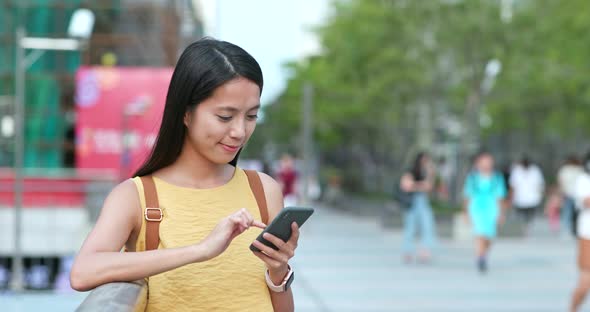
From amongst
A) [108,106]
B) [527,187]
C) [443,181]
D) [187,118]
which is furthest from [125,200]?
[443,181]

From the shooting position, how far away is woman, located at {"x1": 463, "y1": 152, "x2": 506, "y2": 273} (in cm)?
1284

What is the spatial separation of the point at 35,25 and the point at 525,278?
32733mm

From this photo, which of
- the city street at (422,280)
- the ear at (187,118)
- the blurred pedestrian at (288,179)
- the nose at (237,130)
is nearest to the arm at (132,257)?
the nose at (237,130)

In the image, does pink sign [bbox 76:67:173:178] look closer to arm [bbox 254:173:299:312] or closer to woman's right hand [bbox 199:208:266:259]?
arm [bbox 254:173:299:312]

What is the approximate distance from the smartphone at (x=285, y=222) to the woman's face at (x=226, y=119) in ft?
0.87

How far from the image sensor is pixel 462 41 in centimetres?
2373

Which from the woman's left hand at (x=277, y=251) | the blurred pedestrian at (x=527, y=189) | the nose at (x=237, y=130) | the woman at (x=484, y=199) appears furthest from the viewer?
the blurred pedestrian at (x=527, y=189)

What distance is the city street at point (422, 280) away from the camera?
34.1 ft

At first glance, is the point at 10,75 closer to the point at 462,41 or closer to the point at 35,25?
the point at 35,25

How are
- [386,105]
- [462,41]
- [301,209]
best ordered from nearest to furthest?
[301,209] < [462,41] < [386,105]

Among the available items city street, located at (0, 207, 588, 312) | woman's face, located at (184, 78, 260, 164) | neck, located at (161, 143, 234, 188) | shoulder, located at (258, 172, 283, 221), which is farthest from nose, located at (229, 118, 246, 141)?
city street, located at (0, 207, 588, 312)

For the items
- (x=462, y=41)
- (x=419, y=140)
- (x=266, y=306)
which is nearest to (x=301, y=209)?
(x=266, y=306)

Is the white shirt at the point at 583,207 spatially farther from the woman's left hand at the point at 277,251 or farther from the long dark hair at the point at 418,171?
the long dark hair at the point at 418,171

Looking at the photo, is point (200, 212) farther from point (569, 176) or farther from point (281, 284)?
point (569, 176)
